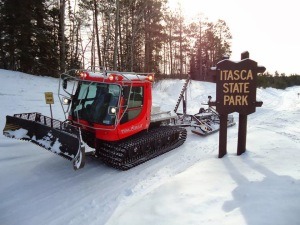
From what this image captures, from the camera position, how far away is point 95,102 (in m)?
8.09

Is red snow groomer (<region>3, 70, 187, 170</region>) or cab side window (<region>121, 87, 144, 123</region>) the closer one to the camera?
red snow groomer (<region>3, 70, 187, 170</region>)

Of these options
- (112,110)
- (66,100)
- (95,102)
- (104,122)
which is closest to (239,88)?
(112,110)

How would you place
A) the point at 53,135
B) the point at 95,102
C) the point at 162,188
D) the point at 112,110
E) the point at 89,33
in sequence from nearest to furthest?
the point at 162,188 → the point at 53,135 → the point at 112,110 → the point at 95,102 → the point at 89,33

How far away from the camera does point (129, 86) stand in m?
8.07

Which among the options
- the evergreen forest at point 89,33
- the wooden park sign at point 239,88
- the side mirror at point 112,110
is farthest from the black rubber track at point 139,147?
the evergreen forest at point 89,33

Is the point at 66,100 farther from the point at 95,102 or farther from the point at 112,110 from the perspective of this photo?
the point at 112,110

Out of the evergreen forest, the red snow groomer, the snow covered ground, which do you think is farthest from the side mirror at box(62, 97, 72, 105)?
the evergreen forest

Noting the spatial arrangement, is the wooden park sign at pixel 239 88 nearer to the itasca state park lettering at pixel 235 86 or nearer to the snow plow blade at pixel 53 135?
the itasca state park lettering at pixel 235 86

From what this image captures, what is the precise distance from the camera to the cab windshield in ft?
25.8

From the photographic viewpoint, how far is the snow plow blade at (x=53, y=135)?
6.69 meters

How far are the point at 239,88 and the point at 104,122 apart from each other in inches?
143

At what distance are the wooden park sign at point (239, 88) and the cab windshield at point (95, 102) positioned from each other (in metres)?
2.72

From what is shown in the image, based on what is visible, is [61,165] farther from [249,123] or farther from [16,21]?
[16,21]

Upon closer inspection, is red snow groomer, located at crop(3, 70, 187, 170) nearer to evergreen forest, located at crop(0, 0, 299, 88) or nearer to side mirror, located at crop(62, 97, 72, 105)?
side mirror, located at crop(62, 97, 72, 105)
